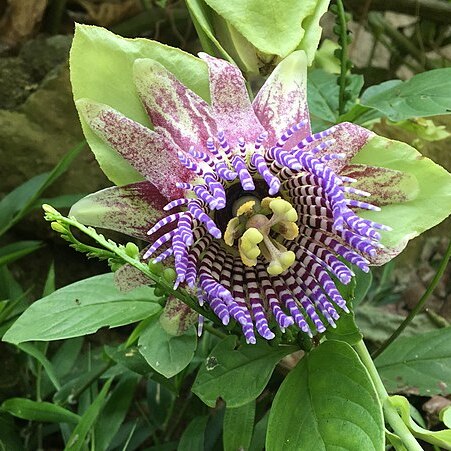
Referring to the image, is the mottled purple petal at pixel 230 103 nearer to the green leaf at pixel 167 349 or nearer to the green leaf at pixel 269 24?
the green leaf at pixel 269 24

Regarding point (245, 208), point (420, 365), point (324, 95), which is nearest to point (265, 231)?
point (245, 208)

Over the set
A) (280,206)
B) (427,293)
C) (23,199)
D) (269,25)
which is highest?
(269,25)

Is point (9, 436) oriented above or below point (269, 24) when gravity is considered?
below

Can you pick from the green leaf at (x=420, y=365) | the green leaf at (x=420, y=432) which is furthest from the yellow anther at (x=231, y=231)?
the green leaf at (x=420, y=365)

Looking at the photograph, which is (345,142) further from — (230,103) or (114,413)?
(114,413)

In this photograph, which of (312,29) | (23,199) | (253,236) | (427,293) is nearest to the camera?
(253,236)

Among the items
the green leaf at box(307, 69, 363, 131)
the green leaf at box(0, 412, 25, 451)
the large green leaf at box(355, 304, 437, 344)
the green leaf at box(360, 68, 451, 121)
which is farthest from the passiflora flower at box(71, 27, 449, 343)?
the large green leaf at box(355, 304, 437, 344)

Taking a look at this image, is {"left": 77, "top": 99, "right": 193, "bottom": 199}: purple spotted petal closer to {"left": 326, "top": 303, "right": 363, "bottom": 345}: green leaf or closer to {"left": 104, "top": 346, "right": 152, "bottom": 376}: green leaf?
{"left": 326, "top": 303, "right": 363, "bottom": 345}: green leaf
